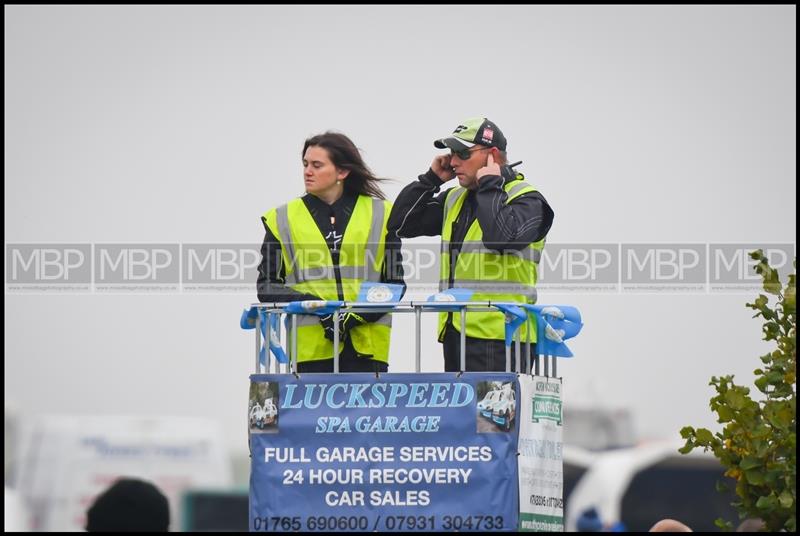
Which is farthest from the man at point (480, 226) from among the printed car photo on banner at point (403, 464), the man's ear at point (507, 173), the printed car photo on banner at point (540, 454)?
the printed car photo on banner at point (403, 464)

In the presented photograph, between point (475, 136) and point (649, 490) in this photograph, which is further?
point (649, 490)

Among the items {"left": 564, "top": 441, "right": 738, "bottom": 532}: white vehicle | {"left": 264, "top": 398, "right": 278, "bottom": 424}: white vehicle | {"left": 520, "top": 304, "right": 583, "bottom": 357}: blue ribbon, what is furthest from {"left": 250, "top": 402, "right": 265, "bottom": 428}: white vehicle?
{"left": 564, "top": 441, "right": 738, "bottom": 532}: white vehicle

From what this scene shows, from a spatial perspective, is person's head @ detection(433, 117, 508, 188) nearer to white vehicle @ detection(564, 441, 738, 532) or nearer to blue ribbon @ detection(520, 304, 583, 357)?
blue ribbon @ detection(520, 304, 583, 357)

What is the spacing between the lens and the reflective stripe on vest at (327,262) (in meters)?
13.0

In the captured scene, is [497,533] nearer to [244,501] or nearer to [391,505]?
[391,505]

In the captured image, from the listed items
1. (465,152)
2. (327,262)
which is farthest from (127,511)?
(465,152)

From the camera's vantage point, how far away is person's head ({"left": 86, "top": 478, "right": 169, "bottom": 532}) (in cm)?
959

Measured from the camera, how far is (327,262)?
13250 mm

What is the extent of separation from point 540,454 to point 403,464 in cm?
89

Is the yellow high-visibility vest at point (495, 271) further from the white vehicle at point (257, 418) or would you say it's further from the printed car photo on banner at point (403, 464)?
the white vehicle at point (257, 418)

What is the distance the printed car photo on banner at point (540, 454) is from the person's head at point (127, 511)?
255 centimetres

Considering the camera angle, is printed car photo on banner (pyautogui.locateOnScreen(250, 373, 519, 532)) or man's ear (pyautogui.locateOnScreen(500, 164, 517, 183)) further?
man's ear (pyautogui.locateOnScreen(500, 164, 517, 183))

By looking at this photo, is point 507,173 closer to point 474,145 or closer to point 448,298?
point 474,145

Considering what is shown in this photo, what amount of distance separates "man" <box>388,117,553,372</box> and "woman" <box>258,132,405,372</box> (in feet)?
0.88
